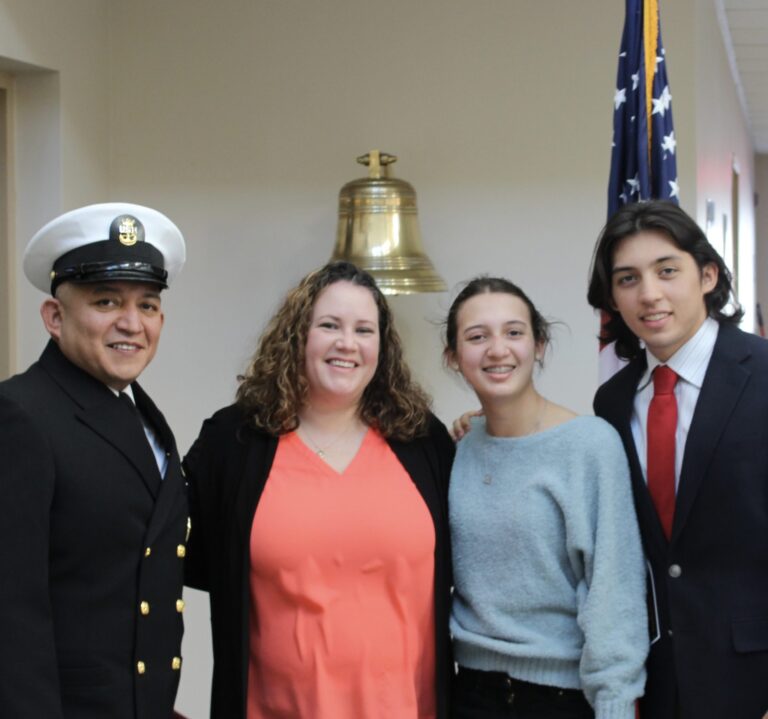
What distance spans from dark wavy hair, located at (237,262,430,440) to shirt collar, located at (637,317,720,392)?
1.61 ft

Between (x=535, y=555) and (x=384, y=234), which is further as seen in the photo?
(x=384, y=234)

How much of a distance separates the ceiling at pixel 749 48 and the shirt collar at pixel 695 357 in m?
2.77

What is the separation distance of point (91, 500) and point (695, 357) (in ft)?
3.50

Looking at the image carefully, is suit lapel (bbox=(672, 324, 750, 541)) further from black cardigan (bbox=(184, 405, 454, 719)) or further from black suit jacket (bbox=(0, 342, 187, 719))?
black suit jacket (bbox=(0, 342, 187, 719))

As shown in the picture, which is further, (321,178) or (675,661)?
(321,178)

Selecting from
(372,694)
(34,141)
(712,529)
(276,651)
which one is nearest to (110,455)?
(276,651)

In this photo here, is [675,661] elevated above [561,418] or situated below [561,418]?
below

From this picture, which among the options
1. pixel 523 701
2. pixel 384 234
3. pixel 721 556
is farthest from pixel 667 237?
pixel 384 234

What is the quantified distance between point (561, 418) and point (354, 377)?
38 centimetres

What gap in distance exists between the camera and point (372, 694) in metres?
2.06

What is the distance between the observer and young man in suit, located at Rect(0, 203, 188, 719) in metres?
1.60

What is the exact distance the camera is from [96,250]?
183 cm

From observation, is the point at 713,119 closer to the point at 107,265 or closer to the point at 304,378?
the point at 304,378

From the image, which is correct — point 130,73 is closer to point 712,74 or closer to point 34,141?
point 34,141
